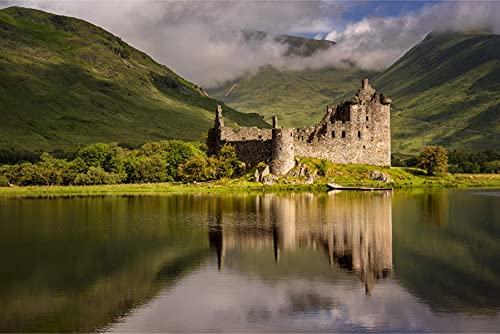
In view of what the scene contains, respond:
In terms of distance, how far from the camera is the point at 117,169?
272 ft

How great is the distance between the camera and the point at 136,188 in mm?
71438

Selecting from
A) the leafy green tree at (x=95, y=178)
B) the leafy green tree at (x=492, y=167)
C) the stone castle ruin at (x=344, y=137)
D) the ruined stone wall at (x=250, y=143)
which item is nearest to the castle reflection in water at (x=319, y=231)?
the ruined stone wall at (x=250, y=143)

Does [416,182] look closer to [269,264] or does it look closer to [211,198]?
[211,198]

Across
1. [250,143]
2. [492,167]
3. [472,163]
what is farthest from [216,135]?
[492,167]

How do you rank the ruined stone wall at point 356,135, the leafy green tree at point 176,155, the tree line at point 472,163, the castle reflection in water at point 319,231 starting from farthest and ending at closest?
1. the tree line at point 472,163
2. the leafy green tree at point 176,155
3. the ruined stone wall at point 356,135
4. the castle reflection in water at point 319,231

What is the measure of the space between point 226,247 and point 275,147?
40.2 m

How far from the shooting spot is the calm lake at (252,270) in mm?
19562

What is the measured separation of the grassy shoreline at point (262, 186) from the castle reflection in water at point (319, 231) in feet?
42.9

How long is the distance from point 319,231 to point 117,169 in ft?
166

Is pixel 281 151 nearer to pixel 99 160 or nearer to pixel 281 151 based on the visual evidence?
pixel 281 151

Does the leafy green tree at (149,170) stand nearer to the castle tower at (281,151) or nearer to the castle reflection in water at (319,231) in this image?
the castle tower at (281,151)

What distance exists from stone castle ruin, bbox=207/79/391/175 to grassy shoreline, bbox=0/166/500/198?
225 cm

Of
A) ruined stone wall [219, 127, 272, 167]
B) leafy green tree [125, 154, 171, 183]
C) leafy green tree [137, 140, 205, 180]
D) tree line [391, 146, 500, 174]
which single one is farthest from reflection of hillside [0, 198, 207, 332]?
tree line [391, 146, 500, 174]

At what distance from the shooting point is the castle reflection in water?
2911 cm
